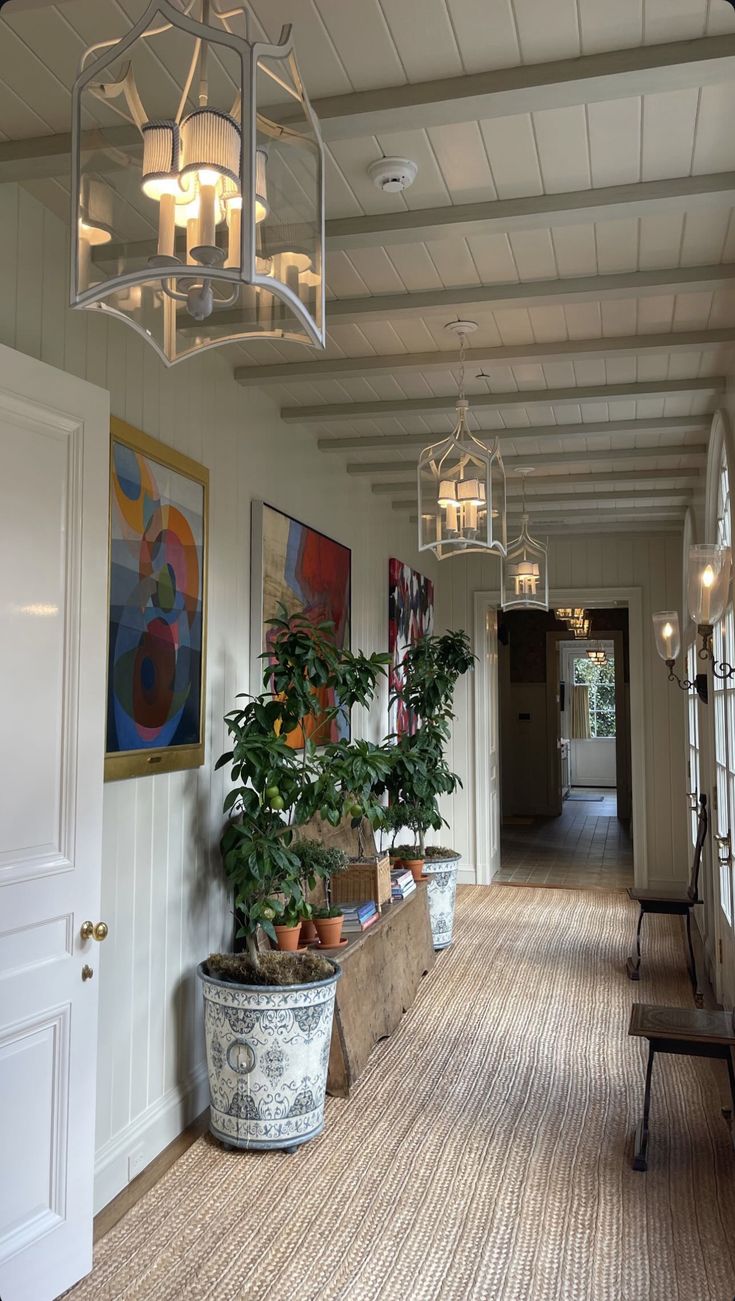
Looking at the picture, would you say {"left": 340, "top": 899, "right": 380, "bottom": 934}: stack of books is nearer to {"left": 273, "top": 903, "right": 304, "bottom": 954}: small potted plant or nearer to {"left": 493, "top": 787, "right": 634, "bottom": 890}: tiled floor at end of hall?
{"left": 273, "top": 903, "right": 304, "bottom": 954}: small potted plant

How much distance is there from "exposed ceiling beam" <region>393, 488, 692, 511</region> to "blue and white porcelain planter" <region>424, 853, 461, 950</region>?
2378 mm

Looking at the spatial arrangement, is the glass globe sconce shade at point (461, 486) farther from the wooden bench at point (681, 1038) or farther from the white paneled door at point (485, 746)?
the white paneled door at point (485, 746)

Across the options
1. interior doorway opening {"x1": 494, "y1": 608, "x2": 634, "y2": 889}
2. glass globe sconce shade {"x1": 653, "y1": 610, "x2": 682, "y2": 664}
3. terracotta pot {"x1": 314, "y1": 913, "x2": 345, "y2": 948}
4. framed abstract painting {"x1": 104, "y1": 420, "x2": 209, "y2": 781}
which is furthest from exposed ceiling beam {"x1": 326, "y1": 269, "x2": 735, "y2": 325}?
interior doorway opening {"x1": 494, "y1": 608, "x2": 634, "y2": 889}

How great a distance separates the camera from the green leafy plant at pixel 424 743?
18.3 feet

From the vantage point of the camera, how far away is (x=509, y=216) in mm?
2596

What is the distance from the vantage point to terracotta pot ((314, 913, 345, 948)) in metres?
3.85

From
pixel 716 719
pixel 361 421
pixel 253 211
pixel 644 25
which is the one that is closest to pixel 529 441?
pixel 361 421

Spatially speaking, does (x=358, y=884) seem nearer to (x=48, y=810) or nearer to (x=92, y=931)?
(x=92, y=931)

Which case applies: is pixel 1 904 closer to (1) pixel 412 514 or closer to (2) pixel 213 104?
(2) pixel 213 104

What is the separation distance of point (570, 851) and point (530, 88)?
8638 millimetres

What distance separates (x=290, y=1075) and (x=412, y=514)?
4.39 m

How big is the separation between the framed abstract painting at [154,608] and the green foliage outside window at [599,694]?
575 inches

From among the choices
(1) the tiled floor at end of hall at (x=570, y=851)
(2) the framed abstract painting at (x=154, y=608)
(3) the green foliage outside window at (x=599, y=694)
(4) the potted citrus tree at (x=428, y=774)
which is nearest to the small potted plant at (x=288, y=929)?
(2) the framed abstract painting at (x=154, y=608)

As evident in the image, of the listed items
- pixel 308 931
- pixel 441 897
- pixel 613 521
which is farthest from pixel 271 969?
pixel 613 521
